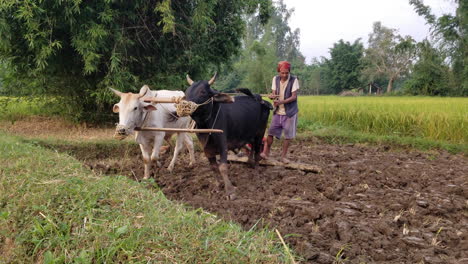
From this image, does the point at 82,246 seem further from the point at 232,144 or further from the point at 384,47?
the point at 384,47

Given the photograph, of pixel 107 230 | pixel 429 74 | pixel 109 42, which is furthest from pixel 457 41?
pixel 107 230

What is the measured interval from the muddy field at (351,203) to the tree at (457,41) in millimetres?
22900

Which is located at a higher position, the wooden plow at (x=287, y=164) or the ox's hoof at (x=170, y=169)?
the wooden plow at (x=287, y=164)

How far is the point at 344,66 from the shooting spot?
4278cm

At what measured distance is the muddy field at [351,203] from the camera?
3.09 m

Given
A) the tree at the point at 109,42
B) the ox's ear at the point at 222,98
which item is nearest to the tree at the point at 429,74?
the tree at the point at 109,42

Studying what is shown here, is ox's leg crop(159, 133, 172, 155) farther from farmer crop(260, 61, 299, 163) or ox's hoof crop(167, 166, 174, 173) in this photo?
farmer crop(260, 61, 299, 163)

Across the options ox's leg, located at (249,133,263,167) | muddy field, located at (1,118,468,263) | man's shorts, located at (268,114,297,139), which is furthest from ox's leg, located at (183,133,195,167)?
man's shorts, located at (268,114,297,139)

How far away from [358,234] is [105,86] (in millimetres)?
7887

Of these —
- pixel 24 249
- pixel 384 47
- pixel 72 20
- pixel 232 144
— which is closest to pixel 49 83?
pixel 72 20

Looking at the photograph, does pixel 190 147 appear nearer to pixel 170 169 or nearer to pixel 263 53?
pixel 170 169

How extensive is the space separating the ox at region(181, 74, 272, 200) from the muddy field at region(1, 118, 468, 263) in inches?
15.6

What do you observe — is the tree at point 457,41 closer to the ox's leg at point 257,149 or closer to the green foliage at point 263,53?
the green foliage at point 263,53

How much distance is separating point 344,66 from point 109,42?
3724cm
